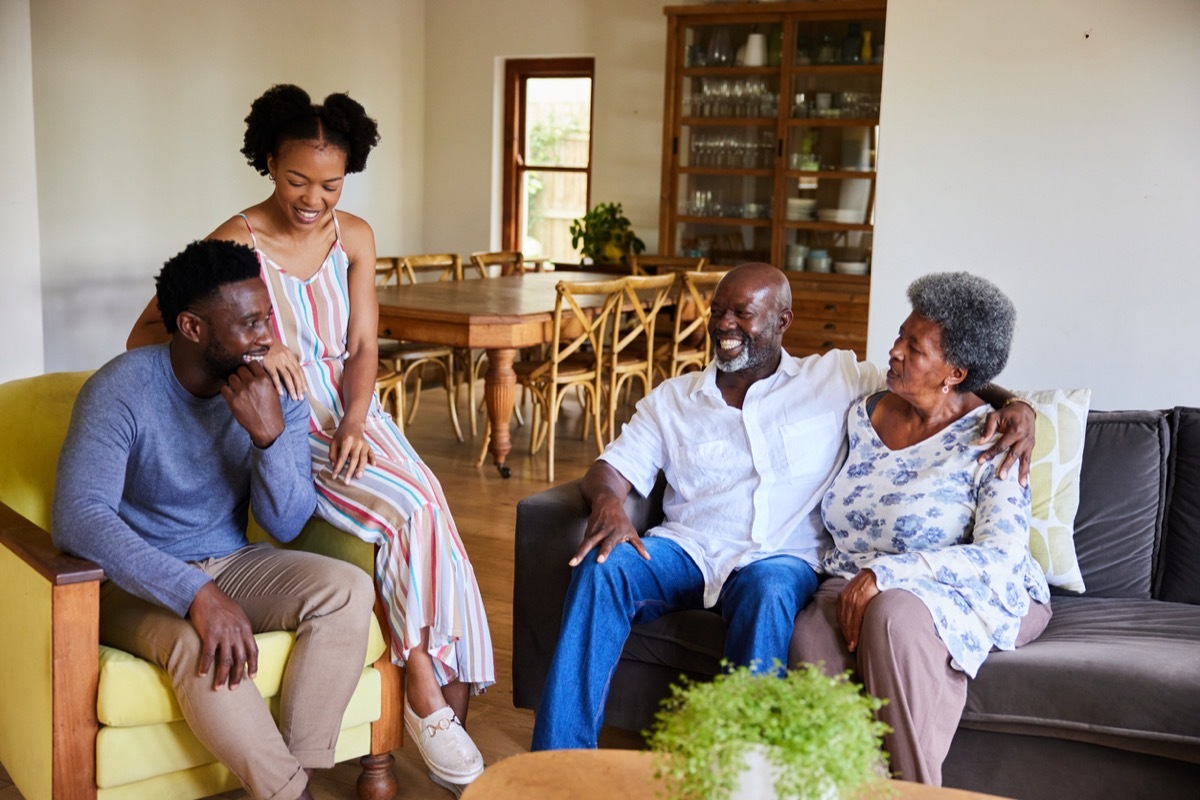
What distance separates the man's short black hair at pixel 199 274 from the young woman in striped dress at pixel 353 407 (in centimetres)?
18

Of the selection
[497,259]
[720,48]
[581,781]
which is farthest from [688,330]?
[581,781]

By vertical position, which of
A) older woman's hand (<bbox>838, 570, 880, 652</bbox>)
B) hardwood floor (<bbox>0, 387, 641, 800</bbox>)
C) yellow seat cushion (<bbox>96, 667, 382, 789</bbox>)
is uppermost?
older woman's hand (<bbox>838, 570, 880, 652</bbox>)

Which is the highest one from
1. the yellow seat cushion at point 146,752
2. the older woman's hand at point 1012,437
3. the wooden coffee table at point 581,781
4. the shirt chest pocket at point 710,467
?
the older woman's hand at point 1012,437

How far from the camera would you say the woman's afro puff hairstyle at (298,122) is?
263 cm

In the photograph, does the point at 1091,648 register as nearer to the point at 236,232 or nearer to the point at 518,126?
the point at 236,232

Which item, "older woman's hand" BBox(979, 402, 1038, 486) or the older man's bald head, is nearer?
"older woman's hand" BBox(979, 402, 1038, 486)

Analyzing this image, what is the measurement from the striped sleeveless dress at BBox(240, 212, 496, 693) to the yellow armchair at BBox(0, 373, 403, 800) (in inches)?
4.4

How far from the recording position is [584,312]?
220 inches

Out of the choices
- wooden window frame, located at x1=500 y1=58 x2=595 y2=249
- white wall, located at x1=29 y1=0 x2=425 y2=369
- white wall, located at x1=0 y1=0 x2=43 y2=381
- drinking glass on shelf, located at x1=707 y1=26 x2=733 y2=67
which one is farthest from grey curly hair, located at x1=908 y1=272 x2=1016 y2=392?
wooden window frame, located at x1=500 y1=58 x2=595 y2=249

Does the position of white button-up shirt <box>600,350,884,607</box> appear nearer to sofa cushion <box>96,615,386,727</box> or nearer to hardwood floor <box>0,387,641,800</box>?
hardwood floor <box>0,387,641,800</box>

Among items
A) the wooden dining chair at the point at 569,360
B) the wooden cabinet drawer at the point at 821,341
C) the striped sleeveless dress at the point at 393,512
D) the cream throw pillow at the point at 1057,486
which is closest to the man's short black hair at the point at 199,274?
the striped sleeveless dress at the point at 393,512

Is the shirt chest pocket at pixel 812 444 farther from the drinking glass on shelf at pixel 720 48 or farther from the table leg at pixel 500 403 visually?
the drinking glass on shelf at pixel 720 48

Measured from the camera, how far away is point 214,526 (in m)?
2.42

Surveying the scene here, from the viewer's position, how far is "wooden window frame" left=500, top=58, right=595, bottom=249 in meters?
8.43
